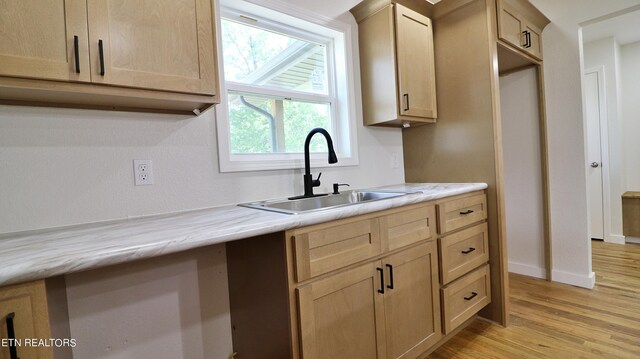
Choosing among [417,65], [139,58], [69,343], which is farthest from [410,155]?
[69,343]

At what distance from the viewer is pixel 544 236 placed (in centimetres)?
254

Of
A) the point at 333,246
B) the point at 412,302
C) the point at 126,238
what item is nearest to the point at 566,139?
the point at 412,302

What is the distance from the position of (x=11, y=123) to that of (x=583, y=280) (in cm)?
357

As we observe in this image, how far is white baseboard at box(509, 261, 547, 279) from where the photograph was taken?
2.56 m

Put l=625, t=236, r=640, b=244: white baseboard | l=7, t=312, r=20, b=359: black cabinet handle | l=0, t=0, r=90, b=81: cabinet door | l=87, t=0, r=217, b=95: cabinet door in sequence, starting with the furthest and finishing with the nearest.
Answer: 1. l=625, t=236, r=640, b=244: white baseboard
2. l=87, t=0, r=217, b=95: cabinet door
3. l=0, t=0, r=90, b=81: cabinet door
4. l=7, t=312, r=20, b=359: black cabinet handle

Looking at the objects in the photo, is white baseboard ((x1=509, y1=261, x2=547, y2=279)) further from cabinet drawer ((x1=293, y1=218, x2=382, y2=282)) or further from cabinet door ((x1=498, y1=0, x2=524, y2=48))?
cabinet drawer ((x1=293, y1=218, x2=382, y2=282))

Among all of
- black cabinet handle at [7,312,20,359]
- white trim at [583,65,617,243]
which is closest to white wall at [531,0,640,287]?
white trim at [583,65,617,243]

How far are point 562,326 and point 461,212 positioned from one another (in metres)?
0.99

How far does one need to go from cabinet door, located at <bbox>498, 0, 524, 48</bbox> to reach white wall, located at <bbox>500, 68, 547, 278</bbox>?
1.81 feet

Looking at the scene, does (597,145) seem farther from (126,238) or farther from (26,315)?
(26,315)

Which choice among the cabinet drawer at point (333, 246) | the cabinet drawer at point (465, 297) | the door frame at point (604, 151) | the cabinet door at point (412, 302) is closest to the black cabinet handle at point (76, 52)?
the cabinet drawer at point (333, 246)

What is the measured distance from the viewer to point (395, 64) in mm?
1886

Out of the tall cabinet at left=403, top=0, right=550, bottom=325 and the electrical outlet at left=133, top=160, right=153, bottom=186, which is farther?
the tall cabinet at left=403, top=0, right=550, bottom=325

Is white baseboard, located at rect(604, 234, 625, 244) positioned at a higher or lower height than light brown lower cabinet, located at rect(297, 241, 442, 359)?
lower
